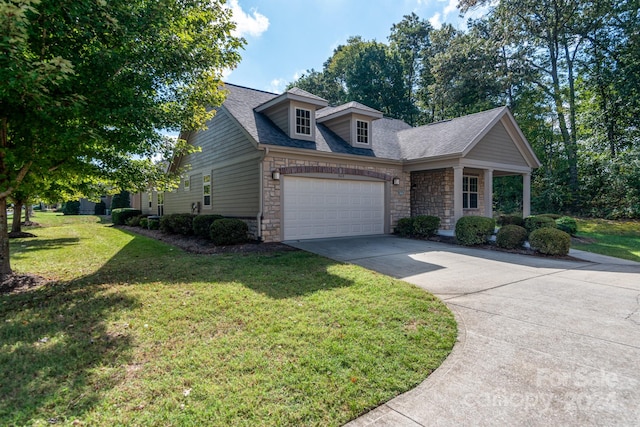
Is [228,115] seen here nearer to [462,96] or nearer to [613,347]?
[613,347]

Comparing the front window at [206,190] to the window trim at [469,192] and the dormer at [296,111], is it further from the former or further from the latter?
the window trim at [469,192]

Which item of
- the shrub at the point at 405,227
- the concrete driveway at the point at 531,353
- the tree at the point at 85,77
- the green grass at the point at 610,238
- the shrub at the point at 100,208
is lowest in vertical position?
the concrete driveway at the point at 531,353

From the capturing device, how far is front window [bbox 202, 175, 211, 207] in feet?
47.3

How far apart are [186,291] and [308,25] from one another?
46.1ft

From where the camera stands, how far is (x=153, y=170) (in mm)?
9078

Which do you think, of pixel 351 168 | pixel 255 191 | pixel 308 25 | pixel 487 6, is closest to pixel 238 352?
pixel 255 191

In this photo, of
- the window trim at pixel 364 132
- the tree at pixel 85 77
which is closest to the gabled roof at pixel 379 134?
the window trim at pixel 364 132

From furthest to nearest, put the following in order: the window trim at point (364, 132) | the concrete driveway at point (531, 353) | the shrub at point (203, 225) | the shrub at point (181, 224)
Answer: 1. the window trim at point (364, 132)
2. the shrub at point (181, 224)
3. the shrub at point (203, 225)
4. the concrete driveway at point (531, 353)

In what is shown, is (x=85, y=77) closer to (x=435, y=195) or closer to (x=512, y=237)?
(x=512, y=237)

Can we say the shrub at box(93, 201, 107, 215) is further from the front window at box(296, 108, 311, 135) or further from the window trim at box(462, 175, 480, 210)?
the window trim at box(462, 175, 480, 210)

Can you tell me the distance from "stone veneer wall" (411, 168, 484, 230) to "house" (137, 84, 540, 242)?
0.15 ft

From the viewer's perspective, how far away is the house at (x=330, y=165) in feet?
36.3

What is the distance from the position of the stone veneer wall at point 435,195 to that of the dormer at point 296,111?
19.8 feet

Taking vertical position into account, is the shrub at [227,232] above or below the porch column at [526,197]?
below
